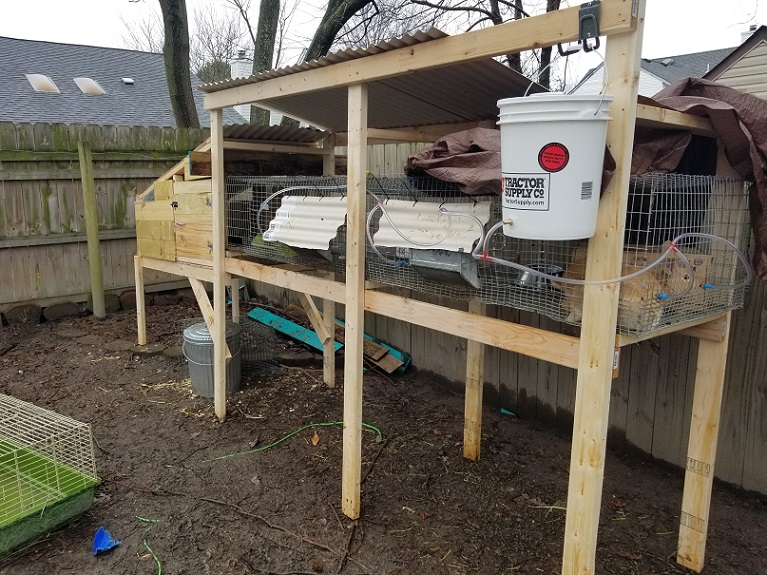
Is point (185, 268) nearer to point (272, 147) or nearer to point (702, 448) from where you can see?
point (272, 147)

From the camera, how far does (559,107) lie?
6.10ft

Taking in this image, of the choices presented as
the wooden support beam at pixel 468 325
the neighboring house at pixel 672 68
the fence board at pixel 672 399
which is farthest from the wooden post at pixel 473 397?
the neighboring house at pixel 672 68

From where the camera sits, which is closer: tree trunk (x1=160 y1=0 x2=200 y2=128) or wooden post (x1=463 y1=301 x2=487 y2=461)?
wooden post (x1=463 y1=301 x2=487 y2=461)

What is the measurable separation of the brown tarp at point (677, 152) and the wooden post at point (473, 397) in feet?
4.76

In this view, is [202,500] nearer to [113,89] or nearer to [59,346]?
[59,346]

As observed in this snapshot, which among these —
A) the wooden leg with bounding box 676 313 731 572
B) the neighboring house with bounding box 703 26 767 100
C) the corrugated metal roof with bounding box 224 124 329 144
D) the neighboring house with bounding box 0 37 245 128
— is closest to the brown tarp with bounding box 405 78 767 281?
the wooden leg with bounding box 676 313 731 572

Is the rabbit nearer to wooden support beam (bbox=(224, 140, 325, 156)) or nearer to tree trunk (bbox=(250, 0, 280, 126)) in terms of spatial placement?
wooden support beam (bbox=(224, 140, 325, 156))

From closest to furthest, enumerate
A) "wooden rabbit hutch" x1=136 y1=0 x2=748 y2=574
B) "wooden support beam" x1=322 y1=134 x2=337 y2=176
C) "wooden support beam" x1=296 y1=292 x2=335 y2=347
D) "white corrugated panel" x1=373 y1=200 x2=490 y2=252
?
"wooden rabbit hutch" x1=136 y1=0 x2=748 y2=574, "white corrugated panel" x1=373 y1=200 x2=490 y2=252, "wooden support beam" x1=322 y1=134 x2=337 y2=176, "wooden support beam" x1=296 y1=292 x2=335 y2=347

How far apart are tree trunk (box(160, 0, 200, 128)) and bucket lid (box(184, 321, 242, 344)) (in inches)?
162

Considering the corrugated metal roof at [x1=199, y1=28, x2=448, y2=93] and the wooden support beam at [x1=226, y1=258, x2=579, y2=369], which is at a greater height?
the corrugated metal roof at [x1=199, y1=28, x2=448, y2=93]

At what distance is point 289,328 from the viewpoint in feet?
20.5

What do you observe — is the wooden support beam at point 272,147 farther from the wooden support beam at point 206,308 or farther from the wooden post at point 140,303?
the wooden post at point 140,303

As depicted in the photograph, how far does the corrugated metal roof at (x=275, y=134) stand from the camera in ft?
14.5

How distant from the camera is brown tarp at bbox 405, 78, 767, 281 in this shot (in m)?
2.46
